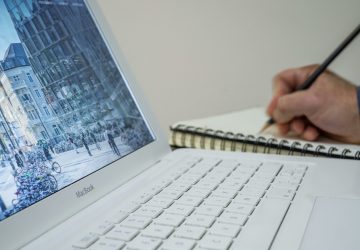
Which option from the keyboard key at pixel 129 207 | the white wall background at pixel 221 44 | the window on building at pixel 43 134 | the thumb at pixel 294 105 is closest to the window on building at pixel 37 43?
the window on building at pixel 43 134

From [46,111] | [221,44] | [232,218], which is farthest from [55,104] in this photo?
[221,44]

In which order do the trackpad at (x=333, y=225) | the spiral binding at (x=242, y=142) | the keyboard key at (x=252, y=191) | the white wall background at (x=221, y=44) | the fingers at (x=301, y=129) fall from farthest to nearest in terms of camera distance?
the white wall background at (x=221, y=44) → the fingers at (x=301, y=129) → the spiral binding at (x=242, y=142) → the keyboard key at (x=252, y=191) → the trackpad at (x=333, y=225)

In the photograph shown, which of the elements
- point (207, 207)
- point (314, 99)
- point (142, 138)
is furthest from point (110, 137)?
point (314, 99)

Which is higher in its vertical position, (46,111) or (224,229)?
(46,111)

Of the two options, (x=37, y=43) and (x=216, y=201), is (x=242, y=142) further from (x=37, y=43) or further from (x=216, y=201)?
(x=37, y=43)

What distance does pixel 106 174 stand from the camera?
425mm

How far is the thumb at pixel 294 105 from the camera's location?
2.14ft

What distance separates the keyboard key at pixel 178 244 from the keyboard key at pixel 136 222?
0.04 metres

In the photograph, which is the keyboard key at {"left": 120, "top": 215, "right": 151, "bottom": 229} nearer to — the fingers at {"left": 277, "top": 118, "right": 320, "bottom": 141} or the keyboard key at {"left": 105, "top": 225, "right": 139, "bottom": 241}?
the keyboard key at {"left": 105, "top": 225, "right": 139, "bottom": 241}

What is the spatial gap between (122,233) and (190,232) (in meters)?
0.06

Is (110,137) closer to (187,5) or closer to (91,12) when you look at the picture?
(91,12)

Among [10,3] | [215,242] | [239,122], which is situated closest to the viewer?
[215,242]

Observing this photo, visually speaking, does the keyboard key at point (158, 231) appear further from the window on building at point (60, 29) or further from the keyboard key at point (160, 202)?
the window on building at point (60, 29)

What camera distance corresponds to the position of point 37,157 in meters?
0.35
